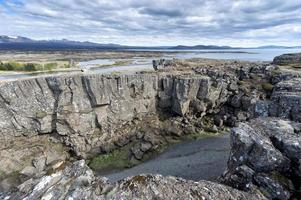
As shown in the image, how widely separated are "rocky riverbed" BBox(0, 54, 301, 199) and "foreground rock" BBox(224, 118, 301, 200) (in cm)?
5

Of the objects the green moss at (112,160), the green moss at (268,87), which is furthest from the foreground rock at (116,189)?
the green moss at (268,87)

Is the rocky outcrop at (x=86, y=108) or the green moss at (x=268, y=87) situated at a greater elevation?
the green moss at (x=268, y=87)

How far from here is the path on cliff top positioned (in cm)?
2919

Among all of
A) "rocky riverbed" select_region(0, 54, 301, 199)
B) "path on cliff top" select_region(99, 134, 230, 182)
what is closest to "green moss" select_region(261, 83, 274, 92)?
"rocky riverbed" select_region(0, 54, 301, 199)

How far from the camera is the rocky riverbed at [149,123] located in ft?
48.4

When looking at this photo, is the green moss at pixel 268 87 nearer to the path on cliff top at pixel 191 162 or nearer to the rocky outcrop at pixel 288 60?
the path on cliff top at pixel 191 162

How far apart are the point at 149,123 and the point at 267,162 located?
99.2 feet

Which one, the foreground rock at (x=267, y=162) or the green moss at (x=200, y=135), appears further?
the green moss at (x=200, y=135)

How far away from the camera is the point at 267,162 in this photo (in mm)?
15023

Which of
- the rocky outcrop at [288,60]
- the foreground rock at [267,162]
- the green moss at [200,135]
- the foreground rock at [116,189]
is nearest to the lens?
the foreground rock at [116,189]

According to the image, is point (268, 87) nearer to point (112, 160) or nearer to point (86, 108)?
point (112, 160)

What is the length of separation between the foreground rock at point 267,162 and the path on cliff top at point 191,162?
10.6 metres

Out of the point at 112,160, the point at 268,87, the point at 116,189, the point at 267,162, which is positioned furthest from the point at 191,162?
the point at 268,87

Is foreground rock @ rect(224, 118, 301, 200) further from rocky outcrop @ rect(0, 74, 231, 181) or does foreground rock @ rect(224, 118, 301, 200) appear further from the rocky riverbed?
rocky outcrop @ rect(0, 74, 231, 181)
